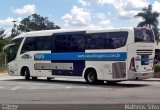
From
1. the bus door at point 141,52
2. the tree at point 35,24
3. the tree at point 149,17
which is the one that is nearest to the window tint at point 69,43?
the bus door at point 141,52

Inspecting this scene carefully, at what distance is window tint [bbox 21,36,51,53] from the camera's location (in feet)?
91.2

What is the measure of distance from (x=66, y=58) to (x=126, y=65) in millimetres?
4290

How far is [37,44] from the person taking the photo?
94.2 ft

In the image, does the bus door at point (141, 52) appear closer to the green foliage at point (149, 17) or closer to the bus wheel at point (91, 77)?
the bus wheel at point (91, 77)

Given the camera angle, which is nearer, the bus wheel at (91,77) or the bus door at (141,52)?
the bus door at (141,52)

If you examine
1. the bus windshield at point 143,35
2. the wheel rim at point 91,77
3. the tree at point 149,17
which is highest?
the tree at point 149,17

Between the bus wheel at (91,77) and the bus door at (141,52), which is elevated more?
the bus door at (141,52)

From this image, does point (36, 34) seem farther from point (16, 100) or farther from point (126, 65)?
point (16, 100)

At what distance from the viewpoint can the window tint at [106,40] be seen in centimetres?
2367

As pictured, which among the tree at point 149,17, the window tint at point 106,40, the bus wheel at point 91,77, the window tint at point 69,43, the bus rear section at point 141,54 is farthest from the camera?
the tree at point 149,17

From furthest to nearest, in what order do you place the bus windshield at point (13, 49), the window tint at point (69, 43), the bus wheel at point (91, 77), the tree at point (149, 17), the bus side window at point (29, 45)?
the tree at point (149, 17) < the bus windshield at point (13, 49) < the bus side window at point (29, 45) < the window tint at point (69, 43) < the bus wheel at point (91, 77)

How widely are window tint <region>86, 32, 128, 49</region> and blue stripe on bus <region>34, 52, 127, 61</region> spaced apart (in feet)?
1.27

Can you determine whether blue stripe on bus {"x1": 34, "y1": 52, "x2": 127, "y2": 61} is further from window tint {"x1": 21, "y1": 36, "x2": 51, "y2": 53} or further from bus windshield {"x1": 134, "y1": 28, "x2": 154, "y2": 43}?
bus windshield {"x1": 134, "y1": 28, "x2": 154, "y2": 43}

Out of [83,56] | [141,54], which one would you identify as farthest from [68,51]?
[141,54]
